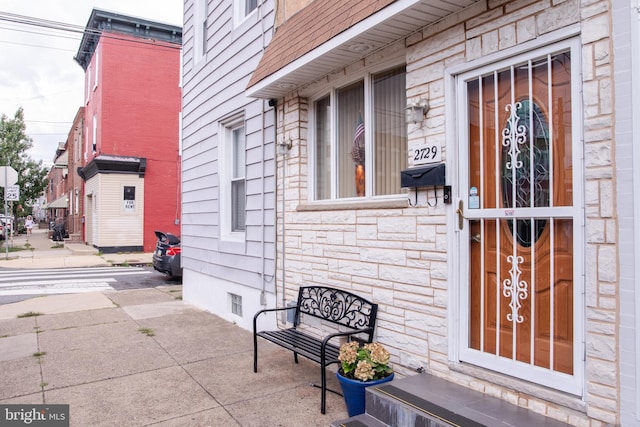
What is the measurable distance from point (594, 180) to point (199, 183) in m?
6.77

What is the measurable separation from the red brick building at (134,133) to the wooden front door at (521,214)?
1781 cm

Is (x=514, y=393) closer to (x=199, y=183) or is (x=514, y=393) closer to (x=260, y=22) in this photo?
(x=260, y=22)

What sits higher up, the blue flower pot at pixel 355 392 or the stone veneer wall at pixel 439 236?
the stone veneer wall at pixel 439 236

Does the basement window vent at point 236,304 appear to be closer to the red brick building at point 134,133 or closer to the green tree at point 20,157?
the red brick building at point 134,133

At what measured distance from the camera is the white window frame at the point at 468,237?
274 cm

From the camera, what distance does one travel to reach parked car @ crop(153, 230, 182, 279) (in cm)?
1170

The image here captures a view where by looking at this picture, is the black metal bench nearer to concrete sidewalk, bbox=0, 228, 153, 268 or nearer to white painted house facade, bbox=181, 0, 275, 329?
white painted house facade, bbox=181, 0, 275, 329

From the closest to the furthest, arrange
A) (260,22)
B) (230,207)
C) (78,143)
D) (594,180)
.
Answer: (594,180) → (260,22) → (230,207) → (78,143)

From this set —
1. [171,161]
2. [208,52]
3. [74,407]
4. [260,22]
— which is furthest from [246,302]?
[171,161]

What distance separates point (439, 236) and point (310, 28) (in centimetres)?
264

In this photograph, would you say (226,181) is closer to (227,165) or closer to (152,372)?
(227,165)

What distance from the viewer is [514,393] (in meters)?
3.04

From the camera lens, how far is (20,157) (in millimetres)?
28578

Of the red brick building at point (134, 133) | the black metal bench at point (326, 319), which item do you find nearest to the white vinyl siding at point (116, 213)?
the red brick building at point (134, 133)
